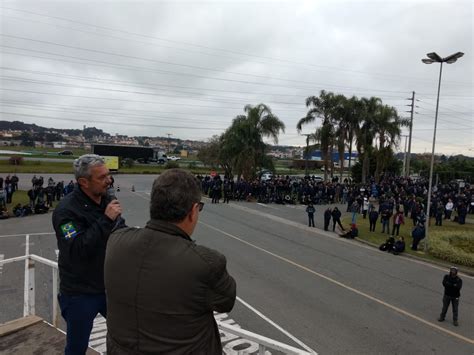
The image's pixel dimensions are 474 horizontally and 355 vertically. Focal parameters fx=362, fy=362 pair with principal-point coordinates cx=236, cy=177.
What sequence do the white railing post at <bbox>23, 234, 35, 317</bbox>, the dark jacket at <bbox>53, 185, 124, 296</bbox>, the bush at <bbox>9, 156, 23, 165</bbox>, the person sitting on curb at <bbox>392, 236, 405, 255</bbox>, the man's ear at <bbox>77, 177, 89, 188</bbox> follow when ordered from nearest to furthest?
1. the dark jacket at <bbox>53, 185, 124, 296</bbox>
2. the man's ear at <bbox>77, 177, 89, 188</bbox>
3. the white railing post at <bbox>23, 234, 35, 317</bbox>
4. the person sitting on curb at <bbox>392, 236, 405, 255</bbox>
5. the bush at <bbox>9, 156, 23, 165</bbox>

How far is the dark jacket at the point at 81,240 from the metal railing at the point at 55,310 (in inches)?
40.2

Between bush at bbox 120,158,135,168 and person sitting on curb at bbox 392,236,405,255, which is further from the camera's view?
bush at bbox 120,158,135,168

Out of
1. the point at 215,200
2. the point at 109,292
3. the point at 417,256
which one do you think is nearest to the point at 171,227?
the point at 109,292

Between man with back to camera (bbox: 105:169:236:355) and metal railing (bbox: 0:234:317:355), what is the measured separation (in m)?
0.64

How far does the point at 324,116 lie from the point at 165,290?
1433 inches

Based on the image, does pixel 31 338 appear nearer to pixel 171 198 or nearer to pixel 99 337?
pixel 99 337

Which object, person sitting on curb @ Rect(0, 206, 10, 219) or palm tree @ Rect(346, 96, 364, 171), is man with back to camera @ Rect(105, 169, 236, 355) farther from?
palm tree @ Rect(346, 96, 364, 171)

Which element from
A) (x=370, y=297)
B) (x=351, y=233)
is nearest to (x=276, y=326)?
(x=370, y=297)

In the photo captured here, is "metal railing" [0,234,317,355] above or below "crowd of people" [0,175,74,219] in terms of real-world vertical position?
above

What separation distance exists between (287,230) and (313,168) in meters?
73.1

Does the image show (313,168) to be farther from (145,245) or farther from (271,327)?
(145,245)

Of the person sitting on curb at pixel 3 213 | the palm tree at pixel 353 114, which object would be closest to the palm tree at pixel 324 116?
the palm tree at pixel 353 114

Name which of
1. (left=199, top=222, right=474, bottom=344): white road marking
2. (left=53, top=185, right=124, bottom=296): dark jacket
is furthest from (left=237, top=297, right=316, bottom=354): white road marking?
(left=53, top=185, right=124, bottom=296): dark jacket

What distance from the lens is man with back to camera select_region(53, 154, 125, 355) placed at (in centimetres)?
262
